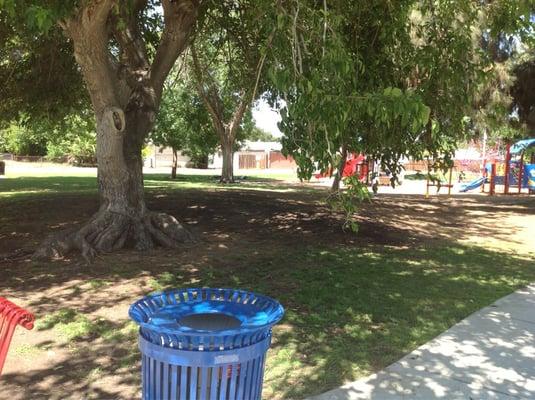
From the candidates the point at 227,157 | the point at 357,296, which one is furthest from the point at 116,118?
the point at 227,157

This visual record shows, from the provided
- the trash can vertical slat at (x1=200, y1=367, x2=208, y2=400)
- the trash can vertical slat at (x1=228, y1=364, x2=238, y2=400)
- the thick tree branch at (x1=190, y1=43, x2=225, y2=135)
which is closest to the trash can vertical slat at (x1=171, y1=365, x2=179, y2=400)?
the trash can vertical slat at (x1=200, y1=367, x2=208, y2=400)

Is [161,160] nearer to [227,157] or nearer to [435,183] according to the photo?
[227,157]

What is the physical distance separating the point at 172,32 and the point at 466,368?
6598 mm

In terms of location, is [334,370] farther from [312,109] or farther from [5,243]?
[5,243]

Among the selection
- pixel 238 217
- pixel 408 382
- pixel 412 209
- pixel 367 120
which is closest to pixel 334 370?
pixel 408 382

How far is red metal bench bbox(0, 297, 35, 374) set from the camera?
8.75ft

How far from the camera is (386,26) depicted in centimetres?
626

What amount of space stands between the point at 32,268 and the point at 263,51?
14.7ft

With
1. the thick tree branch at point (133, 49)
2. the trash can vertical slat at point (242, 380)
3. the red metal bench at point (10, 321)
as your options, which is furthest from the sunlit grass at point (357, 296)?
the thick tree branch at point (133, 49)

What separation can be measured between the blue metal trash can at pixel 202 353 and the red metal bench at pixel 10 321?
18.9 inches

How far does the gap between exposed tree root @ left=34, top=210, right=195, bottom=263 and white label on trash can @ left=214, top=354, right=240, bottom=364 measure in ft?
17.9

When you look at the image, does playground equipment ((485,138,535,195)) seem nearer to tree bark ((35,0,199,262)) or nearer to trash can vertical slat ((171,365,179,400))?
tree bark ((35,0,199,262))

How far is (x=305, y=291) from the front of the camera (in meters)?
6.64

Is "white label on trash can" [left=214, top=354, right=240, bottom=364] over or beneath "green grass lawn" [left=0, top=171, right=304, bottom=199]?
over
